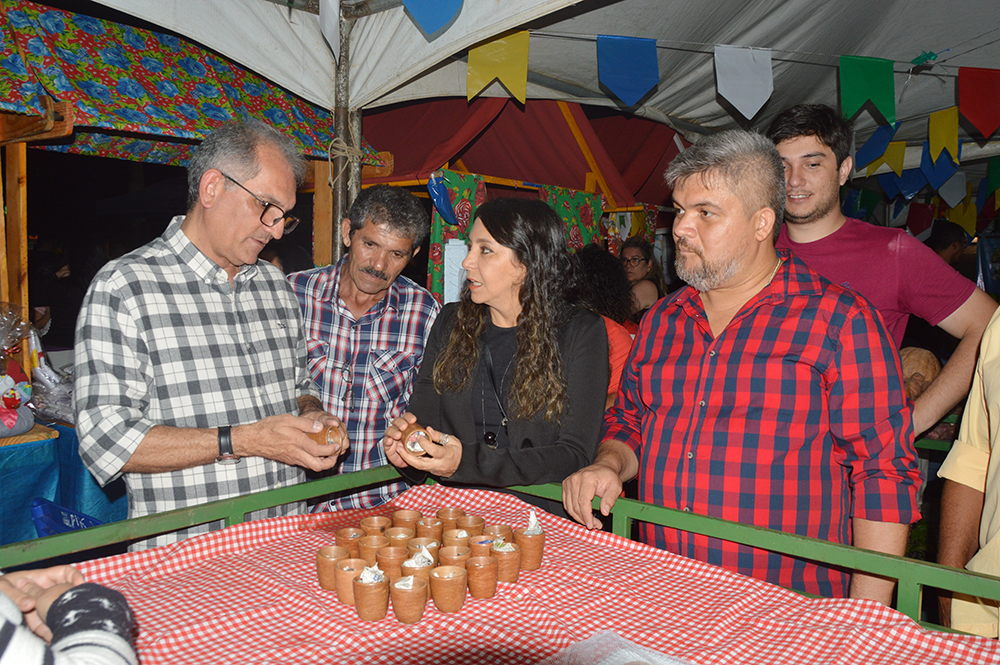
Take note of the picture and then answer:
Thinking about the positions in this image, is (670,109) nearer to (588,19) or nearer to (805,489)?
(588,19)

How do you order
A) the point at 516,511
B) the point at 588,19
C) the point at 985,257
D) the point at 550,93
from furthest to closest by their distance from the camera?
the point at 985,257
the point at 550,93
the point at 588,19
the point at 516,511

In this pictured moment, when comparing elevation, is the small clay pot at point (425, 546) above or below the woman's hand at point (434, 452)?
below

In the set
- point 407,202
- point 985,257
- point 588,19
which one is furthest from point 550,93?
point 985,257

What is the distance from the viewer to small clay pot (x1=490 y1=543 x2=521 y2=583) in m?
1.57

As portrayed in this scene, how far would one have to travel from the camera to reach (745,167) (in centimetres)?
196

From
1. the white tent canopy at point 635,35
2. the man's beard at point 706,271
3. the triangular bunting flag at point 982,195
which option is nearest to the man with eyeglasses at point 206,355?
the man's beard at point 706,271

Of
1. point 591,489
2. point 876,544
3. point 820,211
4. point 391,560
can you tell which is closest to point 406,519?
point 391,560

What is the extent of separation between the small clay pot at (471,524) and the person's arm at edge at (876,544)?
3.15 ft

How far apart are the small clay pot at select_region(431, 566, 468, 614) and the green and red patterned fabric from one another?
3.04m

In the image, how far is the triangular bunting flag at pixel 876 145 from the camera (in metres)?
6.28

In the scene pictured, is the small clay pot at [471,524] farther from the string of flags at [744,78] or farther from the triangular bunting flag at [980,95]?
the triangular bunting flag at [980,95]

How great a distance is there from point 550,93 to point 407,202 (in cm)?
247

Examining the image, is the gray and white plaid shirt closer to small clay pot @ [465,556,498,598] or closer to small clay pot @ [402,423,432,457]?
small clay pot @ [402,423,432,457]

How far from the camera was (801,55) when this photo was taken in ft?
15.7
